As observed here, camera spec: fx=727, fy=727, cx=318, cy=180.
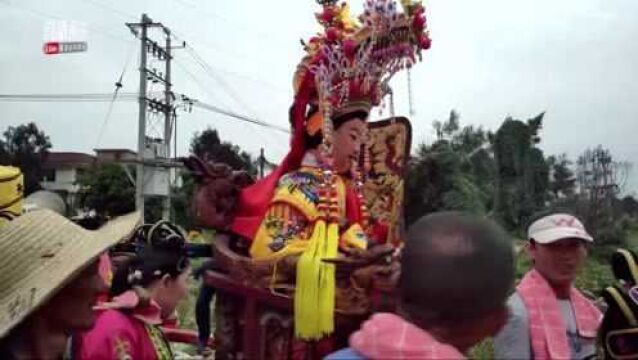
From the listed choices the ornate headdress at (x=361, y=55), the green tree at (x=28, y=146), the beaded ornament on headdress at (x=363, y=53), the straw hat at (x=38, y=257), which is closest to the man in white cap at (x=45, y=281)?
the straw hat at (x=38, y=257)

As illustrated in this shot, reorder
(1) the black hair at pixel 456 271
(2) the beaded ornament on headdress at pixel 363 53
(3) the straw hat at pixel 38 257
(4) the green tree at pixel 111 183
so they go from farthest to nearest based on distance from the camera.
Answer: (4) the green tree at pixel 111 183 → (2) the beaded ornament on headdress at pixel 363 53 → (3) the straw hat at pixel 38 257 → (1) the black hair at pixel 456 271

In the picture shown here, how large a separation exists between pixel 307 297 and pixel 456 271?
2.04 metres

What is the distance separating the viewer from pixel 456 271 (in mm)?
1417

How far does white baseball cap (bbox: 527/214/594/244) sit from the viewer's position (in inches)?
109

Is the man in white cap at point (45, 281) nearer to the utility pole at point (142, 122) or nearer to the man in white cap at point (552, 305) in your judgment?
the man in white cap at point (552, 305)

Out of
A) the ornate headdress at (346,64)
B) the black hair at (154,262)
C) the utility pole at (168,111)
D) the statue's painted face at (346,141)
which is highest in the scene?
the utility pole at (168,111)

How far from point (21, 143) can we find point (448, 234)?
127 ft

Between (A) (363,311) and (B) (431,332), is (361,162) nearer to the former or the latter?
(A) (363,311)

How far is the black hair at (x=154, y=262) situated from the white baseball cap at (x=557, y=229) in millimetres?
1408

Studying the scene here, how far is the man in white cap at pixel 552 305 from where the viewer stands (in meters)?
2.67

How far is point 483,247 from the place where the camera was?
1.44 m

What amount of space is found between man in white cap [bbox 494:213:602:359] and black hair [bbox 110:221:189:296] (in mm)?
1280

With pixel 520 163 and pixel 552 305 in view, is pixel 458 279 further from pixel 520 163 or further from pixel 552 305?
pixel 520 163

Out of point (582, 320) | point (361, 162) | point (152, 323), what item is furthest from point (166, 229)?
point (582, 320)
